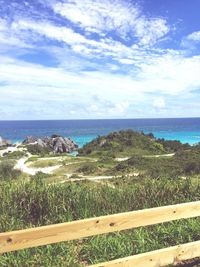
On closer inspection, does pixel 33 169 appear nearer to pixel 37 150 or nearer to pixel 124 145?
pixel 124 145

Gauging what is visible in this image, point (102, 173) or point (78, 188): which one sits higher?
point (78, 188)

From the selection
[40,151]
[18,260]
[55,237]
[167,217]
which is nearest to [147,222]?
[167,217]

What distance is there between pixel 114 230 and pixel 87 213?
2.81 metres

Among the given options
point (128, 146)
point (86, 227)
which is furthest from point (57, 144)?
point (86, 227)

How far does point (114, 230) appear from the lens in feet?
17.6

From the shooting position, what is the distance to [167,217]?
5699mm

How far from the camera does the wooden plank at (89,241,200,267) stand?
534cm

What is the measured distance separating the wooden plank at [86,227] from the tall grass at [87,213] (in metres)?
1.11

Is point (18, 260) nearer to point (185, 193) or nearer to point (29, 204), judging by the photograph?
point (29, 204)

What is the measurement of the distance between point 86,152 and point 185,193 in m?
55.7

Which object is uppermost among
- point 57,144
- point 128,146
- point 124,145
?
point 124,145

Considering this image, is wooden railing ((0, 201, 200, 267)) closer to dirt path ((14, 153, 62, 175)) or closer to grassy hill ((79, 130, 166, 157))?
dirt path ((14, 153, 62, 175))

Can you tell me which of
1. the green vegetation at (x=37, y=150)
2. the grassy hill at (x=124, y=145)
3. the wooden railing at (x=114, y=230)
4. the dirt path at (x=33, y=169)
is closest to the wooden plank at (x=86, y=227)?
the wooden railing at (x=114, y=230)

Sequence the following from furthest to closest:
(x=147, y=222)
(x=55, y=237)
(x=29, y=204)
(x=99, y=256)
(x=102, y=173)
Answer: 1. (x=102, y=173)
2. (x=29, y=204)
3. (x=99, y=256)
4. (x=147, y=222)
5. (x=55, y=237)
